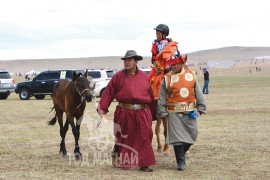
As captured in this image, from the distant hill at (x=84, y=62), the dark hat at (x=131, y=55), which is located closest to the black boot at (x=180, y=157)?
the dark hat at (x=131, y=55)

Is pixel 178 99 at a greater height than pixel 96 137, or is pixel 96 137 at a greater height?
pixel 178 99

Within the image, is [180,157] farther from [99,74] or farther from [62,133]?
[99,74]

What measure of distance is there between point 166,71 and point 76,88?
171 centimetres

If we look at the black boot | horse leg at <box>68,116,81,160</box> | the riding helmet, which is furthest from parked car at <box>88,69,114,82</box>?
the black boot

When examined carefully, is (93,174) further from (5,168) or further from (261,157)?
(261,157)

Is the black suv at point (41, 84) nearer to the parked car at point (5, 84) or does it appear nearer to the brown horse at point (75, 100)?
the parked car at point (5, 84)

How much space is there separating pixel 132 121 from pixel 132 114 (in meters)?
0.11

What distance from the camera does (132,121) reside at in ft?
29.3

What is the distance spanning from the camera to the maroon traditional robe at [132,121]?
885 cm

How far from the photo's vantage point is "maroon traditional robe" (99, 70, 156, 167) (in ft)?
29.0

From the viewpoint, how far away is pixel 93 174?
8672 mm

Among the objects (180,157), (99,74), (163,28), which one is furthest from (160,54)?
(99,74)

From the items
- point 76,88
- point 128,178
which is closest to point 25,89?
point 76,88

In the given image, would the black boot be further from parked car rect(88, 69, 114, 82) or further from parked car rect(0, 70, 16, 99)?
parked car rect(0, 70, 16, 99)
